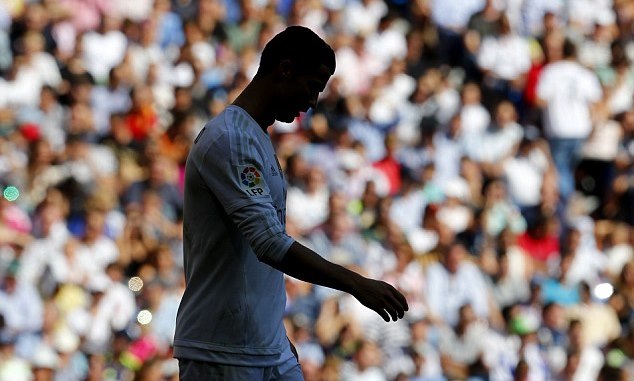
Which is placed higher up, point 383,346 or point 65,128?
point 65,128

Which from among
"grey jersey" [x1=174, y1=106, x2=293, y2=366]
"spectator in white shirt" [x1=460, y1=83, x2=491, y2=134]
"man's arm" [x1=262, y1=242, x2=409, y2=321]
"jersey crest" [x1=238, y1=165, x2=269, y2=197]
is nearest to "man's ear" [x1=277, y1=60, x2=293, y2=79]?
"grey jersey" [x1=174, y1=106, x2=293, y2=366]

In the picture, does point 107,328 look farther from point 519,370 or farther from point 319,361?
point 519,370

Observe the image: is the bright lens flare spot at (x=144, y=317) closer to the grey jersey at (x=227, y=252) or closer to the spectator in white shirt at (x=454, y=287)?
the spectator in white shirt at (x=454, y=287)

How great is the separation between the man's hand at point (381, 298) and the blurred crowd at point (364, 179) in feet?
19.9

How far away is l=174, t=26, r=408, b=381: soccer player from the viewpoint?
13.0ft

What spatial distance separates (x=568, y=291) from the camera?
40.3ft

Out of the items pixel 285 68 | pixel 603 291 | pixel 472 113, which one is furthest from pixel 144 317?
pixel 285 68

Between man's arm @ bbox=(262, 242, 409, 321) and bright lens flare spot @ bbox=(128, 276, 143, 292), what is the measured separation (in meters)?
6.72

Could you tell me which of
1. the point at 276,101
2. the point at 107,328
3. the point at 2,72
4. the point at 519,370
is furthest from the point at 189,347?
the point at 2,72

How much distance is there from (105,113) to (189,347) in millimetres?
8062

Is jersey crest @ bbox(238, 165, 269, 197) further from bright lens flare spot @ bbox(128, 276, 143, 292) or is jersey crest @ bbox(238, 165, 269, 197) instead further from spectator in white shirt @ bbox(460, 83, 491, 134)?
spectator in white shirt @ bbox(460, 83, 491, 134)

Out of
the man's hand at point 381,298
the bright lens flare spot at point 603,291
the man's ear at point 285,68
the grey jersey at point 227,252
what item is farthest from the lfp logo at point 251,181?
the bright lens flare spot at point 603,291

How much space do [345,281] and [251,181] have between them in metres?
0.43

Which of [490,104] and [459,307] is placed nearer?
[459,307]
